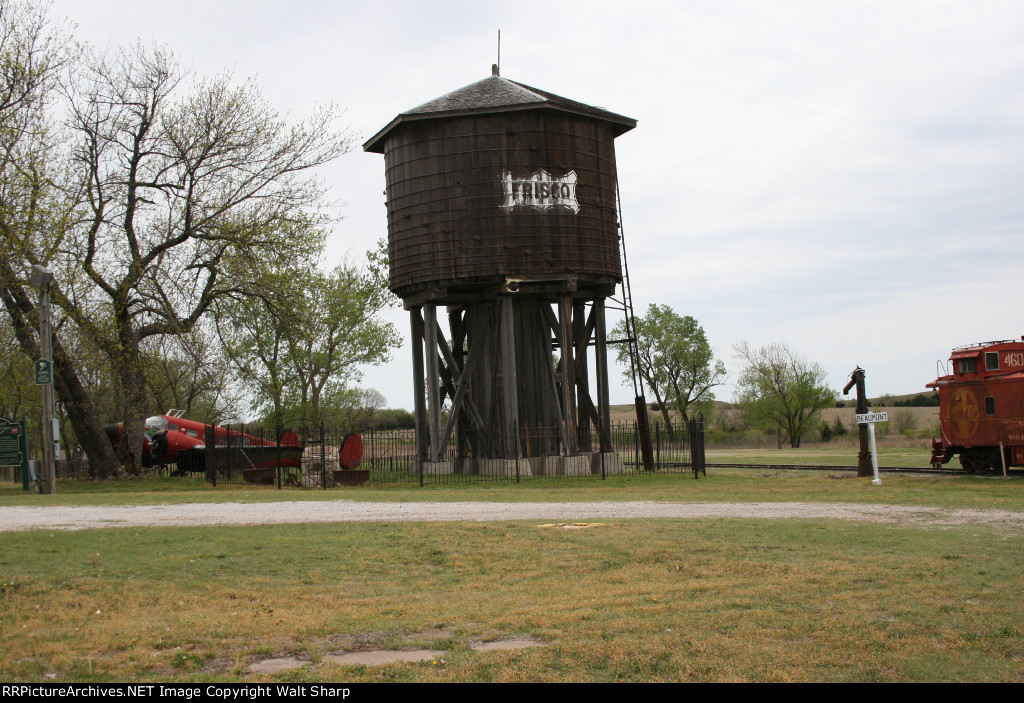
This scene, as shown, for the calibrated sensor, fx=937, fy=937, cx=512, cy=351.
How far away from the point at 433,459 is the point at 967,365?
1573 cm

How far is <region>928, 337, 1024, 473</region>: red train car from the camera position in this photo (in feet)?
80.8

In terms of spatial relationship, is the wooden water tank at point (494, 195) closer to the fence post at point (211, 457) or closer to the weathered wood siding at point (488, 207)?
the weathered wood siding at point (488, 207)

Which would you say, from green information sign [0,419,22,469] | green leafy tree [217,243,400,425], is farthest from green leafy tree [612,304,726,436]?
green information sign [0,419,22,469]

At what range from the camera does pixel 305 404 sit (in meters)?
53.4

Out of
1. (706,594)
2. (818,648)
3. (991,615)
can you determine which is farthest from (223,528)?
(991,615)

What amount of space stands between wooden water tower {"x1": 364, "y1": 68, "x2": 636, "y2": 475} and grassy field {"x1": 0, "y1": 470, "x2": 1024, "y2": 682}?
14.4m

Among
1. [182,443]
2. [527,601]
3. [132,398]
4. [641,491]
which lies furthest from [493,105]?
[527,601]

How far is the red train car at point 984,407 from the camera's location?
80.8 ft

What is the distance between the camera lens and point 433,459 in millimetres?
28859

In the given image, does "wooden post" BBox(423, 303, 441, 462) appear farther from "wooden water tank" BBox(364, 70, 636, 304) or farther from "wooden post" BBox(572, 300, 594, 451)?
"wooden post" BBox(572, 300, 594, 451)

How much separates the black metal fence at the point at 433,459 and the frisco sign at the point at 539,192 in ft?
21.9

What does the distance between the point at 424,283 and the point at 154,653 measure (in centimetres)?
2138

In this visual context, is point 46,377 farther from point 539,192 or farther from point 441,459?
point 539,192

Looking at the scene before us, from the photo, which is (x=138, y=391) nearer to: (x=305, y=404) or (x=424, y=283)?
(x=424, y=283)
